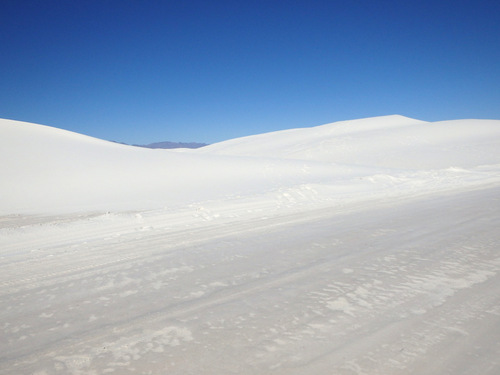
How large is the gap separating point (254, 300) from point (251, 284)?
16.2 inches

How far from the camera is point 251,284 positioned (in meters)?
3.83

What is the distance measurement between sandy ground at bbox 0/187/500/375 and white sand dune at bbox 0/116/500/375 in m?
0.02

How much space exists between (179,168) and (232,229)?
33.1 ft

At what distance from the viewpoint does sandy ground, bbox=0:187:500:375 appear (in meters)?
2.49

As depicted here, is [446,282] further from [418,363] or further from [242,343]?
[242,343]

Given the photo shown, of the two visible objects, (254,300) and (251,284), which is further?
(251,284)

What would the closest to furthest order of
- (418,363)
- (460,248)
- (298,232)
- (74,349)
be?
(418,363) → (74,349) → (460,248) → (298,232)

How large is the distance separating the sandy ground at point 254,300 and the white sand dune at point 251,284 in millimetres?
16

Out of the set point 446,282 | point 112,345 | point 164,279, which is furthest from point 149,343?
point 446,282

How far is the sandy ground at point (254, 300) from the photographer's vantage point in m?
2.49

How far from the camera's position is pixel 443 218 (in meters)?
6.89

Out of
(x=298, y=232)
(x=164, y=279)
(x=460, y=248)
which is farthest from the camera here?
(x=298, y=232)

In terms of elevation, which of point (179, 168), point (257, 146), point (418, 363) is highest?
point (257, 146)

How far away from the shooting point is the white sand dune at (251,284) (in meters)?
2.53
